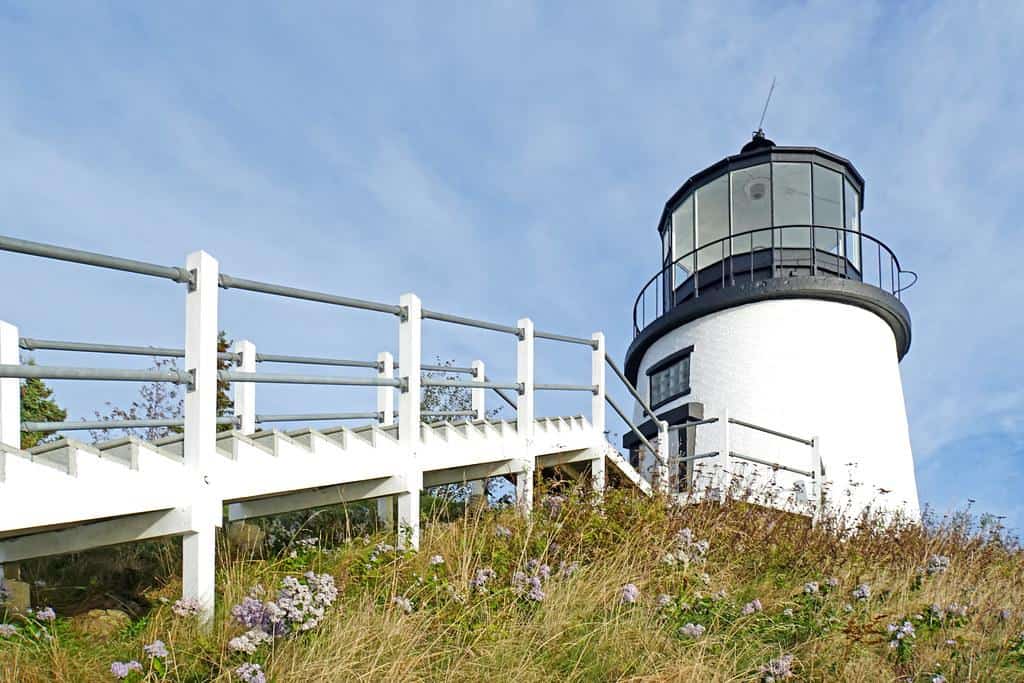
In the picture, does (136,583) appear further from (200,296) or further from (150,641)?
(200,296)

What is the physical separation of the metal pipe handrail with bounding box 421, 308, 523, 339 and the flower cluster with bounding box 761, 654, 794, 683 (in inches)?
126

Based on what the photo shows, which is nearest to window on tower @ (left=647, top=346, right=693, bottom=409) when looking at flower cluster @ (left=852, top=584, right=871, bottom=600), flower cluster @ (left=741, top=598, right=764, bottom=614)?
flower cluster @ (left=852, top=584, right=871, bottom=600)

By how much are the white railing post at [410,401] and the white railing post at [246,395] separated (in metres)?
1.92

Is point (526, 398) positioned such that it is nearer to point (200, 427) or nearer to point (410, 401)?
point (410, 401)

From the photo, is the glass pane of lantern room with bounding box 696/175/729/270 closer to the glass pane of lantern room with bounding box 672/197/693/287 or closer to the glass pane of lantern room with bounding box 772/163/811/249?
the glass pane of lantern room with bounding box 672/197/693/287

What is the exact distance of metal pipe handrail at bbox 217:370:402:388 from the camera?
17.7 ft

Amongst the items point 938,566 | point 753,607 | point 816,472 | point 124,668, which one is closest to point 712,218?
point 816,472

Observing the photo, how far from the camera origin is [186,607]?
4.84 meters

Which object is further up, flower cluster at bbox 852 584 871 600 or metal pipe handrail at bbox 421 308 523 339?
metal pipe handrail at bbox 421 308 523 339

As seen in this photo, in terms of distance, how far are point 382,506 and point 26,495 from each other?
3591 millimetres

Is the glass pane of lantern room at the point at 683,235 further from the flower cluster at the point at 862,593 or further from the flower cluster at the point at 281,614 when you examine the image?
the flower cluster at the point at 281,614

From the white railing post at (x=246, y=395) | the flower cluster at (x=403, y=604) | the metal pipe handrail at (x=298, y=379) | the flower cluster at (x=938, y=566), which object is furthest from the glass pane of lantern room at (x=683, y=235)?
the flower cluster at (x=403, y=604)

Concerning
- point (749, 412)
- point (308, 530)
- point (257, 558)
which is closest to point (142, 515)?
point (257, 558)

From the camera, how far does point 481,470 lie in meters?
7.99
